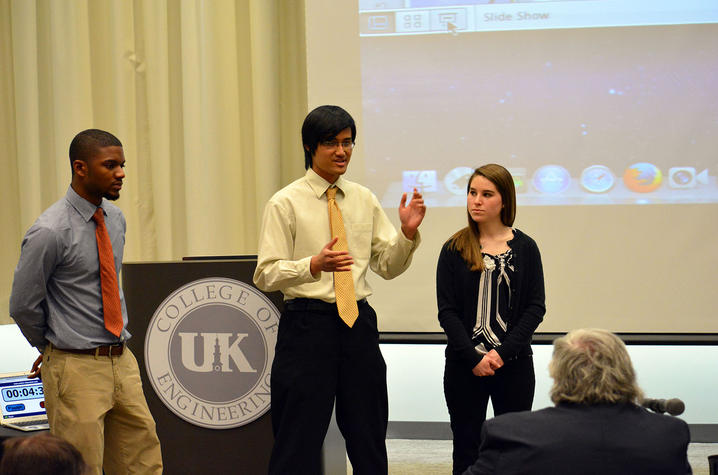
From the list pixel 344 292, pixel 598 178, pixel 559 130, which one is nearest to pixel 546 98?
pixel 559 130

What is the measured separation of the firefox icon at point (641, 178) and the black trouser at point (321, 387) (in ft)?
7.14

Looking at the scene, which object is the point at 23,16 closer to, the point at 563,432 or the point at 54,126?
the point at 54,126

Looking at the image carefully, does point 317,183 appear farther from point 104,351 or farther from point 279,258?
point 104,351

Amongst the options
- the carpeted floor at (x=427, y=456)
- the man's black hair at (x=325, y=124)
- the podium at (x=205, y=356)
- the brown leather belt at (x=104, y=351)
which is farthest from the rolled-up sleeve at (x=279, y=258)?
the carpeted floor at (x=427, y=456)

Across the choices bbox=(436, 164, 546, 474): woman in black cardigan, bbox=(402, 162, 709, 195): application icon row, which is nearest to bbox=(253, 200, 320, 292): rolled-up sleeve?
bbox=(436, 164, 546, 474): woman in black cardigan

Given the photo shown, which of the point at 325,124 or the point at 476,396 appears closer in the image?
the point at 325,124

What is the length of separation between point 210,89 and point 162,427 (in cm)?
248

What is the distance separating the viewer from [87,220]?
2.49 m

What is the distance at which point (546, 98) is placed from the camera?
13.6 ft

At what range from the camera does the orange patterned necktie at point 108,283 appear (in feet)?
8.13

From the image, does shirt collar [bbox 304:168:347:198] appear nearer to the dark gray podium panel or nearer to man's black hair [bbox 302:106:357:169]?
man's black hair [bbox 302:106:357:169]

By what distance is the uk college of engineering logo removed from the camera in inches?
115

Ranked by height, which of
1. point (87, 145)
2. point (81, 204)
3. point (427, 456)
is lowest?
point (427, 456)

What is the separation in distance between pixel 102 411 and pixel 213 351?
1.93ft
